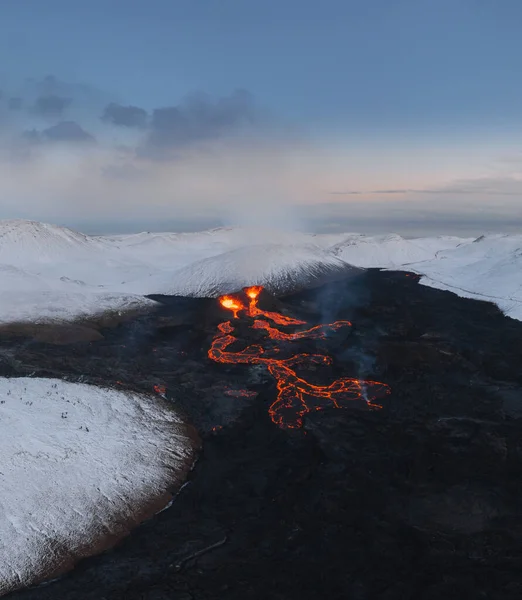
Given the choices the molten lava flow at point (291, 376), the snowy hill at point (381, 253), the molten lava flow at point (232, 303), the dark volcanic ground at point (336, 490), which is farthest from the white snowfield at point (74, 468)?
the snowy hill at point (381, 253)

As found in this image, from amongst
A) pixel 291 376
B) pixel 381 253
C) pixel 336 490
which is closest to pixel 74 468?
pixel 336 490

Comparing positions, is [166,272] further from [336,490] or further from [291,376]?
[336,490]

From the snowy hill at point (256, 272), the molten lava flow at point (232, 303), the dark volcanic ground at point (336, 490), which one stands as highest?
the snowy hill at point (256, 272)

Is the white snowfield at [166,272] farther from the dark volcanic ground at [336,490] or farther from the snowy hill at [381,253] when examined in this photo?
the dark volcanic ground at [336,490]

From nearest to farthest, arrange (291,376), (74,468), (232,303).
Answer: (74,468) → (291,376) → (232,303)

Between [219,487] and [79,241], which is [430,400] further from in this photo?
[79,241]

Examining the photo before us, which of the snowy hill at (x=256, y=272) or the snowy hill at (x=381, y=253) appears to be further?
the snowy hill at (x=381, y=253)

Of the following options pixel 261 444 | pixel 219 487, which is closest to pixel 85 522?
pixel 219 487
